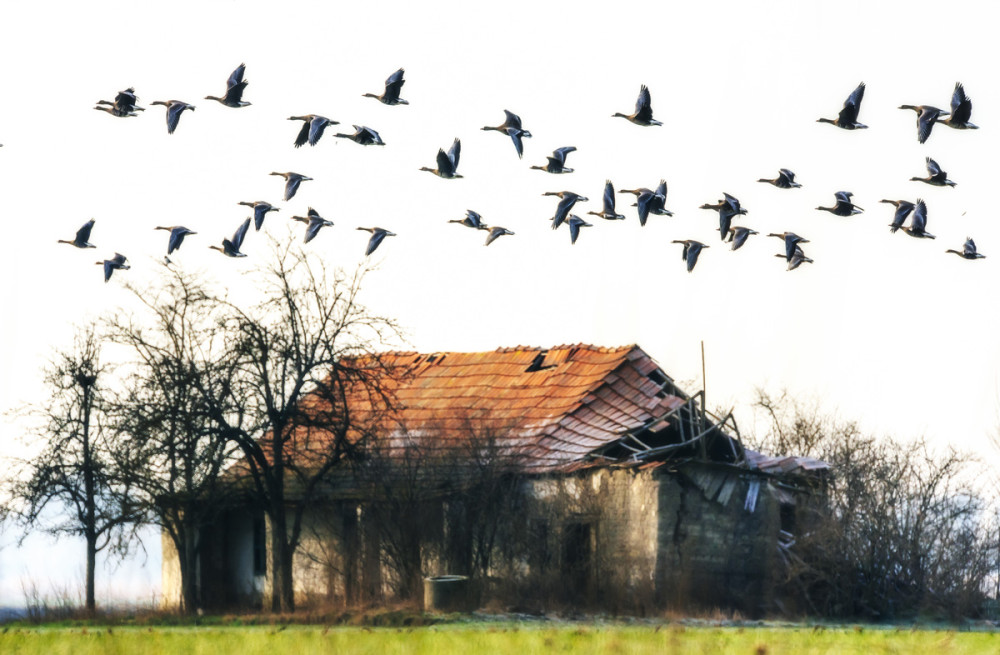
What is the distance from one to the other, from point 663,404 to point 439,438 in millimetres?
4820

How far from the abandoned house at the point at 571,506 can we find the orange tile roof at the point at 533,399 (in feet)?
0.21

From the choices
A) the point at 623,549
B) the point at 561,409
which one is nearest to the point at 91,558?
the point at 561,409

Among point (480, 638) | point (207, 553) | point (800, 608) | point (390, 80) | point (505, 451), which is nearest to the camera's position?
point (480, 638)

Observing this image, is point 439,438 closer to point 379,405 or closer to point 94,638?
point 379,405

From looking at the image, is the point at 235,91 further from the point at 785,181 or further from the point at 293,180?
the point at 785,181

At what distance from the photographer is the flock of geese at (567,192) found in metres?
22.3

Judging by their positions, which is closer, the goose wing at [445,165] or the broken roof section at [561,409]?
the goose wing at [445,165]

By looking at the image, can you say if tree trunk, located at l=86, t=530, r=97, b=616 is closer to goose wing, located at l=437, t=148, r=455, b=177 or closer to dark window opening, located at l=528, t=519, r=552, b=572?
dark window opening, located at l=528, t=519, r=552, b=572

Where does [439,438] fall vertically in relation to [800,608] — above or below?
above

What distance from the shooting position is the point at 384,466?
32594 millimetres

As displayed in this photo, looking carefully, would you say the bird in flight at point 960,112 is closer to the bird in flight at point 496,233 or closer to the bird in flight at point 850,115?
the bird in flight at point 850,115

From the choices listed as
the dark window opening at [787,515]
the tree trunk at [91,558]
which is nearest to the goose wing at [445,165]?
the dark window opening at [787,515]

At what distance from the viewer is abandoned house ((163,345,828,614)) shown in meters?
30.8

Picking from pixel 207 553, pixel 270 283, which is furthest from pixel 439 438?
pixel 207 553
